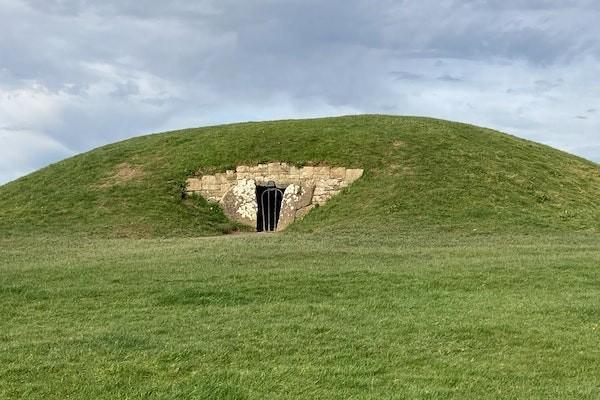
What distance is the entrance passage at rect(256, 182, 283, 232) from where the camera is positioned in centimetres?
3050

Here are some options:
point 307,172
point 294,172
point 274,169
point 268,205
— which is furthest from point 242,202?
point 307,172

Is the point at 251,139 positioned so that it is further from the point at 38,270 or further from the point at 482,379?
the point at 482,379

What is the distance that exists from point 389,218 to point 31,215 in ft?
49.8

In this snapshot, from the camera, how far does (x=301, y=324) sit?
10461mm

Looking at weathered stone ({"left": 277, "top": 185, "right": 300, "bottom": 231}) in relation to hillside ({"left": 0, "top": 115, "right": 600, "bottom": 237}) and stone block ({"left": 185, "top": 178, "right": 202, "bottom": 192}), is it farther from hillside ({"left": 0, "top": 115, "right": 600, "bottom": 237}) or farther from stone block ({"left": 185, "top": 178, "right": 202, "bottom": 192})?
stone block ({"left": 185, "top": 178, "right": 202, "bottom": 192})

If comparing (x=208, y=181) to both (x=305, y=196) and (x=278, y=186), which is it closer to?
(x=278, y=186)

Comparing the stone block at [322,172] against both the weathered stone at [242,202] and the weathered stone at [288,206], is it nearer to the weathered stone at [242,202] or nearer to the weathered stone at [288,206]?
the weathered stone at [288,206]

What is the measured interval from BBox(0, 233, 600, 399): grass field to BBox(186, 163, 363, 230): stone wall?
11.2 metres

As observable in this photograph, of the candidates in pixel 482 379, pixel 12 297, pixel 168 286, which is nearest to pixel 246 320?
pixel 168 286

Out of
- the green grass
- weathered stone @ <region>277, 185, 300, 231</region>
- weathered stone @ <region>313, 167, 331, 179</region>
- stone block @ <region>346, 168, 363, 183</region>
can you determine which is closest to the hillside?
the green grass

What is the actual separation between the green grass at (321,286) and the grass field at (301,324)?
4 centimetres

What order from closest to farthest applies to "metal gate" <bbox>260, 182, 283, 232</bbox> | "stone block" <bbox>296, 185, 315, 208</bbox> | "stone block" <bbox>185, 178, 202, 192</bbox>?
1. "stone block" <bbox>296, 185, 315, 208</bbox>
2. "metal gate" <bbox>260, 182, 283, 232</bbox>
3. "stone block" <bbox>185, 178, 202, 192</bbox>

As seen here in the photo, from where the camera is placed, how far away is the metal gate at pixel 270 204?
1208 inches

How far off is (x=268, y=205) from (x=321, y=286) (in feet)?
57.7
